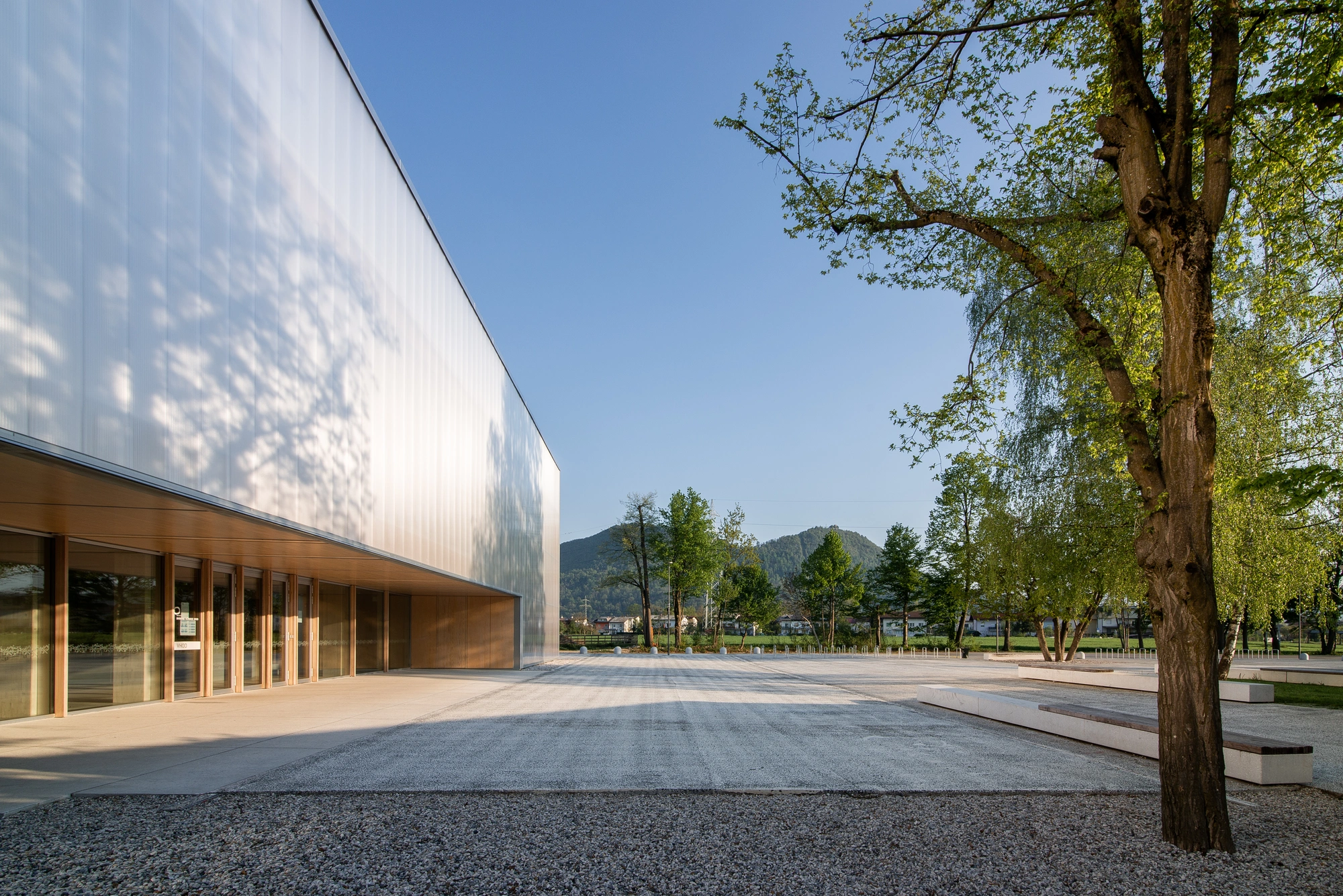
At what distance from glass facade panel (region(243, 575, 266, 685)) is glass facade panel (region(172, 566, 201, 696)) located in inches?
63.7

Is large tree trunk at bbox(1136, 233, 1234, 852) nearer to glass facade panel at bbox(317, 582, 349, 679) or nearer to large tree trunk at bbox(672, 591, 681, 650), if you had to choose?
glass facade panel at bbox(317, 582, 349, 679)

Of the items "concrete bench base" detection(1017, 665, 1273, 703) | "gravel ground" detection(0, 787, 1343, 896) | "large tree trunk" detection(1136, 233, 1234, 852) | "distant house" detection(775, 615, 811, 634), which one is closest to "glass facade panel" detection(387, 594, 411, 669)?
"concrete bench base" detection(1017, 665, 1273, 703)

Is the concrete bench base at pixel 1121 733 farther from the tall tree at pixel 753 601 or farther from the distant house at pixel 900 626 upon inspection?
the distant house at pixel 900 626

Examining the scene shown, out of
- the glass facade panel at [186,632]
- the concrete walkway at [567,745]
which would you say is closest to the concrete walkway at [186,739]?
the concrete walkway at [567,745]

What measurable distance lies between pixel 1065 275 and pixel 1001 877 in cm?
478

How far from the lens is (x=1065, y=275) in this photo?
7.19 m

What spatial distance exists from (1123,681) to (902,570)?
1620 inches

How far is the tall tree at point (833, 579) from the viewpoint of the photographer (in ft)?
196

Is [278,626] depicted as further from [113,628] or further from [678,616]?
[678,616]

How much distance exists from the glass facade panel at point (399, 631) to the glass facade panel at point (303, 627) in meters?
4.93

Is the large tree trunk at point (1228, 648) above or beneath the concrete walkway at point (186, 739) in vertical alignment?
beneath

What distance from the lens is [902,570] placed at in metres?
60.1

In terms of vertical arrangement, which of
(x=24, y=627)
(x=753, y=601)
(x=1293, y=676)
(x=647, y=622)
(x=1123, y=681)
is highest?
(x=24, y=627)

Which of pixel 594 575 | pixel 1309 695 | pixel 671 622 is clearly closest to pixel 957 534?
pixel 1309 695
